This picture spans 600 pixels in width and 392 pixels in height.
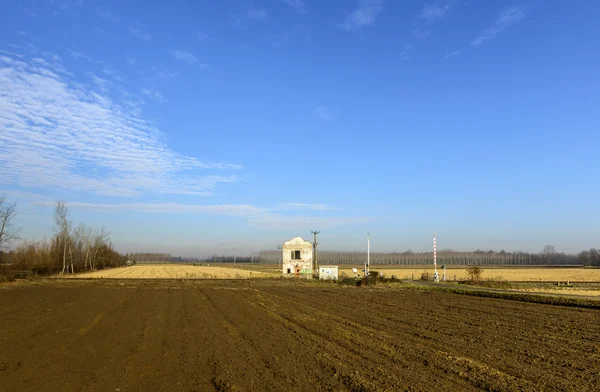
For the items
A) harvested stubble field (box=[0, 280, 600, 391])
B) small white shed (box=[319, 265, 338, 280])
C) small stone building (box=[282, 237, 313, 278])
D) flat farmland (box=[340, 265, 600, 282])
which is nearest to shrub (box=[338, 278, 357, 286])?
small white shed (box=[319, 265, 338, 280])

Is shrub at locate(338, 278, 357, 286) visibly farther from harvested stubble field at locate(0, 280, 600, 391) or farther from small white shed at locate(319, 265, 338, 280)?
harvested stubble field at locate(0, 280, 600, 391)

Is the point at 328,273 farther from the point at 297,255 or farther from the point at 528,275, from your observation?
the point at 528,275

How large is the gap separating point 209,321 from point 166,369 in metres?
7.75

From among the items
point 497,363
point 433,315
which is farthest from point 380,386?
point 433,315

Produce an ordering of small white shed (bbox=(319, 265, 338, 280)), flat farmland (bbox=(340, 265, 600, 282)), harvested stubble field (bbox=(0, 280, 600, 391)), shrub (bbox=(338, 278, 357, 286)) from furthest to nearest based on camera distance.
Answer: flat farmland (bbox=(340, 265, 600, 282)) < small white shed (bbox=(319, 265, 338, 280)) < shrub (bbox=(338, 278, 357, 286)) < harvested stubble field (bbox=(0, 280, 600, 391))

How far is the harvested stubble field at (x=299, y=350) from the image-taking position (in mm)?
8406

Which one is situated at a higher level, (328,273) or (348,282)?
(328,273)

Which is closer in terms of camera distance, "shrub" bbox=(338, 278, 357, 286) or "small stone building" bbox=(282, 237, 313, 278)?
"shrub" bbox=(338, 278, 357, 286)

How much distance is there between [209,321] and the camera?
17234 mm

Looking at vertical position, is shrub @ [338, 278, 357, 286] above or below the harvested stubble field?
below

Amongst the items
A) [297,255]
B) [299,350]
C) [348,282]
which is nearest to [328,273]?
[348,282]

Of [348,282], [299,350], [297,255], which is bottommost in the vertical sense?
[348,282]

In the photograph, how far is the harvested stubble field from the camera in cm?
841

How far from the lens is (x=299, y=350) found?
11.4 metres
